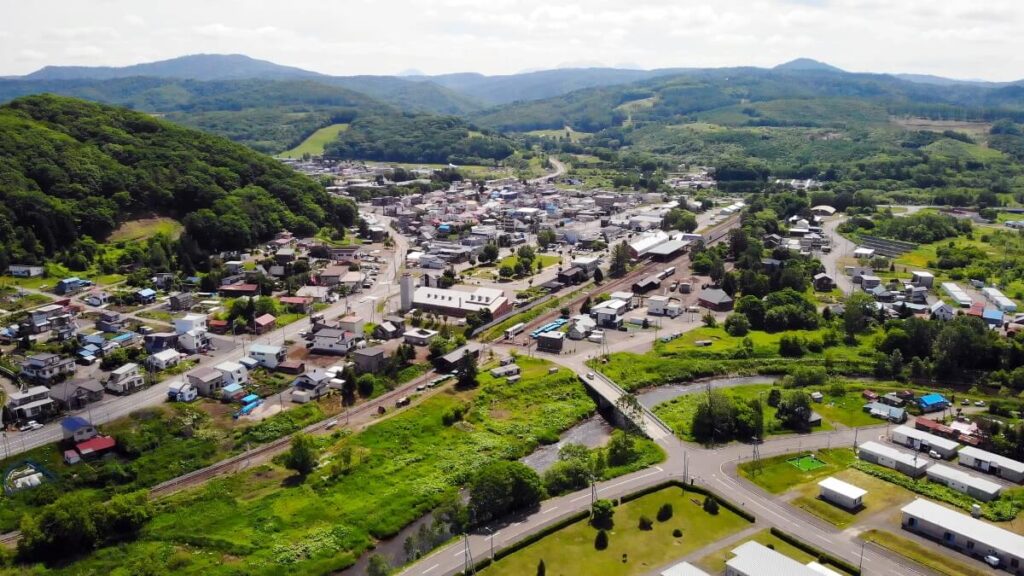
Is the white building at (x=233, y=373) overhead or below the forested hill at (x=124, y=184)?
below

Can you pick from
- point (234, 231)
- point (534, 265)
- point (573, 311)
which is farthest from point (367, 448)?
point (234, 231)

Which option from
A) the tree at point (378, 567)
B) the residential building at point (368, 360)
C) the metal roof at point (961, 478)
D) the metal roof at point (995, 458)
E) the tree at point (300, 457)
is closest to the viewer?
the tree at point (378, 567)

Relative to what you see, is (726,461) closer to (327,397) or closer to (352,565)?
(352,565)

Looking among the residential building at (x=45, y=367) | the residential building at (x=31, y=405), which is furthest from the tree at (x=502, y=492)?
the residential building at (x=45, y=367)

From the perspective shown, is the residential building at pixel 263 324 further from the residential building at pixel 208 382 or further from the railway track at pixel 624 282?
the railway track at pixel 624 282

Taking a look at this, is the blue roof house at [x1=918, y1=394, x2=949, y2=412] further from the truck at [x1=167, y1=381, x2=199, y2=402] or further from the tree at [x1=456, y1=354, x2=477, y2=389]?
the truck at [x1=167, y1=381, x2=199, y2=402]

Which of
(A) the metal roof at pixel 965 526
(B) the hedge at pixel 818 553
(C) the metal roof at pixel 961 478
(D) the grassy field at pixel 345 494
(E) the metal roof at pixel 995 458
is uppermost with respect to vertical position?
(A) the metal roof at pixel 965 526
